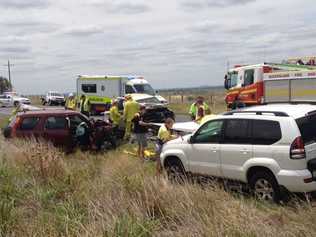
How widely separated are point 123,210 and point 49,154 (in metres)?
4.89

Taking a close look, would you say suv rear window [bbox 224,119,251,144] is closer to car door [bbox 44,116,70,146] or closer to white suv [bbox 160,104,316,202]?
white suv [bbox 160,104,316,202]

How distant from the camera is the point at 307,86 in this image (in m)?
19.2

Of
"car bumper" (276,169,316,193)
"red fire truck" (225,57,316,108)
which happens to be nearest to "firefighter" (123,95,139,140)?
"red fire truck" (225,57,316,108)

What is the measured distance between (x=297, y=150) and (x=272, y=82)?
12.5 metres

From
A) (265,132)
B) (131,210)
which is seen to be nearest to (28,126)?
(265,132)

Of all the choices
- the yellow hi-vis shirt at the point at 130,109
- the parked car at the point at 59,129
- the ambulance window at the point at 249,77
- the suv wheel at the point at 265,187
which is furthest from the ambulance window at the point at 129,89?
the suv wheel at the point at 265,187

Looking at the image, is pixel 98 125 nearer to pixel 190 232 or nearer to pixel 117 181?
pixel 117 181

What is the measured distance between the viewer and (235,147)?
9.55 metres

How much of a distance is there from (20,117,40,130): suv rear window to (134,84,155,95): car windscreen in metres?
15.6

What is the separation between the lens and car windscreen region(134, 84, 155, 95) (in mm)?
31375

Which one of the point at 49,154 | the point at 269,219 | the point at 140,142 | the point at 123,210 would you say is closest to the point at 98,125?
the point at 140,142

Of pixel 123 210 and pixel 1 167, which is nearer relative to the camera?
pixel 123 210

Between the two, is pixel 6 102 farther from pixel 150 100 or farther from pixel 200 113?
pixel 200 113

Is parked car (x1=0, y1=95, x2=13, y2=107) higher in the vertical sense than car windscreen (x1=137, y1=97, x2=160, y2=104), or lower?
lower
